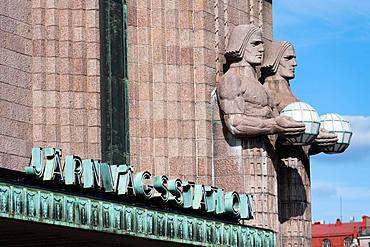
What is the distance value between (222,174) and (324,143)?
3160mm

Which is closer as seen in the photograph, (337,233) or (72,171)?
(72,171)

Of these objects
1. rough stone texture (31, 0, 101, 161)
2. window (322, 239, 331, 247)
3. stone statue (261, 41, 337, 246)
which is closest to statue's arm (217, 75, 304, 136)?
stone statue (261, 41, 337, 246)

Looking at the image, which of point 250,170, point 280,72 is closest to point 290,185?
point 250,170

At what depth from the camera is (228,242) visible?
3569cm

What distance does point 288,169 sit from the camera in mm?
43500

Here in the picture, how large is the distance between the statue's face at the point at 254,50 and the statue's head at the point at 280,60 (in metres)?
1.32

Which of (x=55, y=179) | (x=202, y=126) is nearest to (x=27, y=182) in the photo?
(x=55, y=179)

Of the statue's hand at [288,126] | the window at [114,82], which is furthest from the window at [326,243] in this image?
the window at [114,82]

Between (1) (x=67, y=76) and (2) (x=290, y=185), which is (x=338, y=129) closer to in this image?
(2) (x=290, y=185)

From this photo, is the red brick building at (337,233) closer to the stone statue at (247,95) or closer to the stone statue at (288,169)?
the stone statue at (288,169)

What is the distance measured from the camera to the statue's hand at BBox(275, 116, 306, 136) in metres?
40.0

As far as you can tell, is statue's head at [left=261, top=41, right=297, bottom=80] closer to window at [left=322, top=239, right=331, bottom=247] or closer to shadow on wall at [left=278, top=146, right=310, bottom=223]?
shadow on wall at [left=278, top=146, right=310, bottom=223]

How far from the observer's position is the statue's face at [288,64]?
43.5 metres

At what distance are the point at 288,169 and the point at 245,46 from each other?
158 inches
